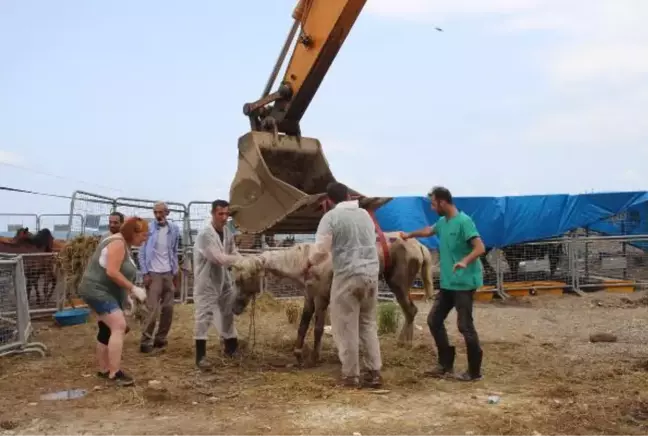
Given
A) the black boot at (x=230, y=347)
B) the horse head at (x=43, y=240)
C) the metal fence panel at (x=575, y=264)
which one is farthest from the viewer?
the metal fence panel at (x=575, y=264)

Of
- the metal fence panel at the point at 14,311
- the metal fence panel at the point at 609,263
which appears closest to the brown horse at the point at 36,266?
the metal fence panel at the point at 14,311

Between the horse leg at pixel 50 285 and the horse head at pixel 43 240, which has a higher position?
the horse head at pixel 43 240

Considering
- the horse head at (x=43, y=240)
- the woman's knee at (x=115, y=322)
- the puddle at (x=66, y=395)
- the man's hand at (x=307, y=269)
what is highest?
the horse head at (x=43, y=240)

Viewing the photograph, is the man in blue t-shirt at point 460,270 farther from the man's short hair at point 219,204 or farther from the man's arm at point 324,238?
the man's short hair at point 219,204

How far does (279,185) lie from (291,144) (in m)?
1.08

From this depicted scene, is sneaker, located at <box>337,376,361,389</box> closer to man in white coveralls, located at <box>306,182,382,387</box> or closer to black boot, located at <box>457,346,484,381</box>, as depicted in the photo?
man in white coveralls, located at <box>306,182,382,387</box>

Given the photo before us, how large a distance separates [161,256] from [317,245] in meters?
2.81

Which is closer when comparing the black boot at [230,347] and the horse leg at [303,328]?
the horse leg at [303,328]

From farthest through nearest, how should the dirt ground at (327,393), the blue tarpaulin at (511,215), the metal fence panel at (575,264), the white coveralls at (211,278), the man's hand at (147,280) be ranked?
the blue tarpaulin at (511,215)
the metal fence panel at (575,264)
the man's hand at (147,280)
the white coveralls at (211,278)
the dirt ground at (327,393)

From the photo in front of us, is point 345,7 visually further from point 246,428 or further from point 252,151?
point 246,428

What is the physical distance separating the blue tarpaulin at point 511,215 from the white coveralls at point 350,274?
344 inches

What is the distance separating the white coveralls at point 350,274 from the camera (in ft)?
20.3

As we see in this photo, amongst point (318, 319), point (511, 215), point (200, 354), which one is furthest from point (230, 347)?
point (511, 215)

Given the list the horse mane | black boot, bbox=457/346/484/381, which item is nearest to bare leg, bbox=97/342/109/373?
the horse mane
